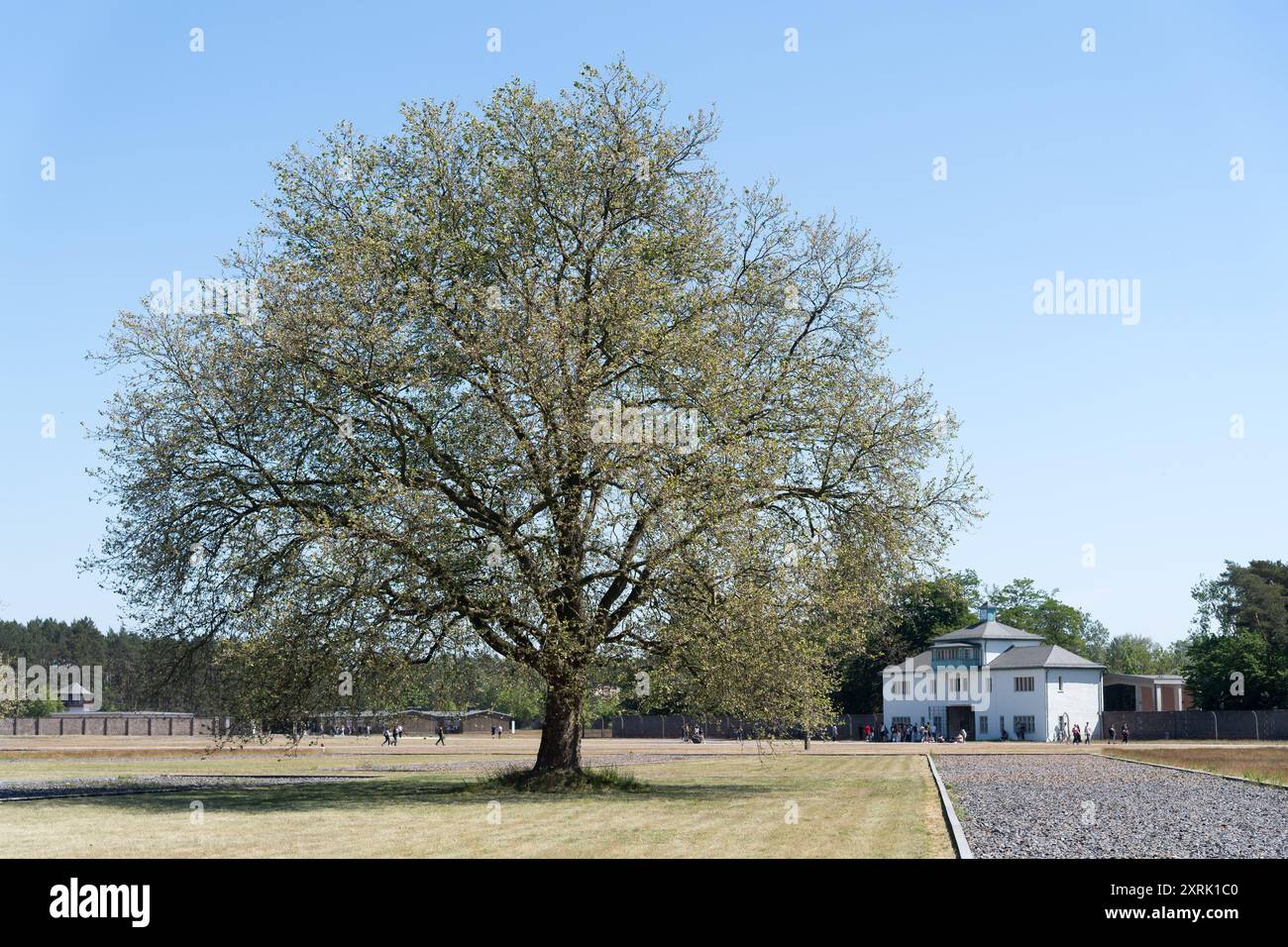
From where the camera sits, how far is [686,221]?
1307 inches

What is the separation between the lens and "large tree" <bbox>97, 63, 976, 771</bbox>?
28.3 meters

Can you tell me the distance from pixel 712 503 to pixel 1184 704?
115277 mm

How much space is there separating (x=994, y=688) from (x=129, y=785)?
96292 mm

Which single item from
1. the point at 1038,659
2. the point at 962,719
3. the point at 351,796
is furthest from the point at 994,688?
the point at 351,796

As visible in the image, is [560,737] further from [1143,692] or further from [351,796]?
[1143,692]

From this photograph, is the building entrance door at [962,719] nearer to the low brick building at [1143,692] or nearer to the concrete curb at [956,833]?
the low brick building at [1143,692]

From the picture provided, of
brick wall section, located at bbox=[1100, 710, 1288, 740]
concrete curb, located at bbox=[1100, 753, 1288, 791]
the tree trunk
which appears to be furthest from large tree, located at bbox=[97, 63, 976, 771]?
brick wall section, located at bbox=[1100, 710, 1288, 740]

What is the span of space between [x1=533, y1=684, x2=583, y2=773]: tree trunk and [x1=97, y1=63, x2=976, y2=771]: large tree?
8 cm

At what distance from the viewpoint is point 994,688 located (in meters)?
120

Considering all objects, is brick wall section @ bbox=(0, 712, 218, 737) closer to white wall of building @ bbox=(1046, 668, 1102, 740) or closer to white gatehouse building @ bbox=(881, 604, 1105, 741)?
white gatehouse building @ bbox=(881, 604, 1105, 741)

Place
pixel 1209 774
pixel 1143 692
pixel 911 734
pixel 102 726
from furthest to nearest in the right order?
pixel 102 726
pixel 1143 692
pixel 911 734
pixel 1209 774

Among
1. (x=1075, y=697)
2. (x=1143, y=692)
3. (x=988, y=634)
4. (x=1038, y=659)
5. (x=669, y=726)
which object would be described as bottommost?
(x=669, y=726)

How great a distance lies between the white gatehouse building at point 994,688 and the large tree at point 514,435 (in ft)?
284

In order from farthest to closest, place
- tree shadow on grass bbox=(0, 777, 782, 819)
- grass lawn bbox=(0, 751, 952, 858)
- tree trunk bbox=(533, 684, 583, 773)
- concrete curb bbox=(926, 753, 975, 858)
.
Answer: tree trunk bbox=(533, 684, 583, 773) < tree shadow on grass bbox=(0, 777, 782, 819) < grass lawn bbox=(0, 751, 952, 858) < concrete curb bbox=(926, 753, 975, 858)
